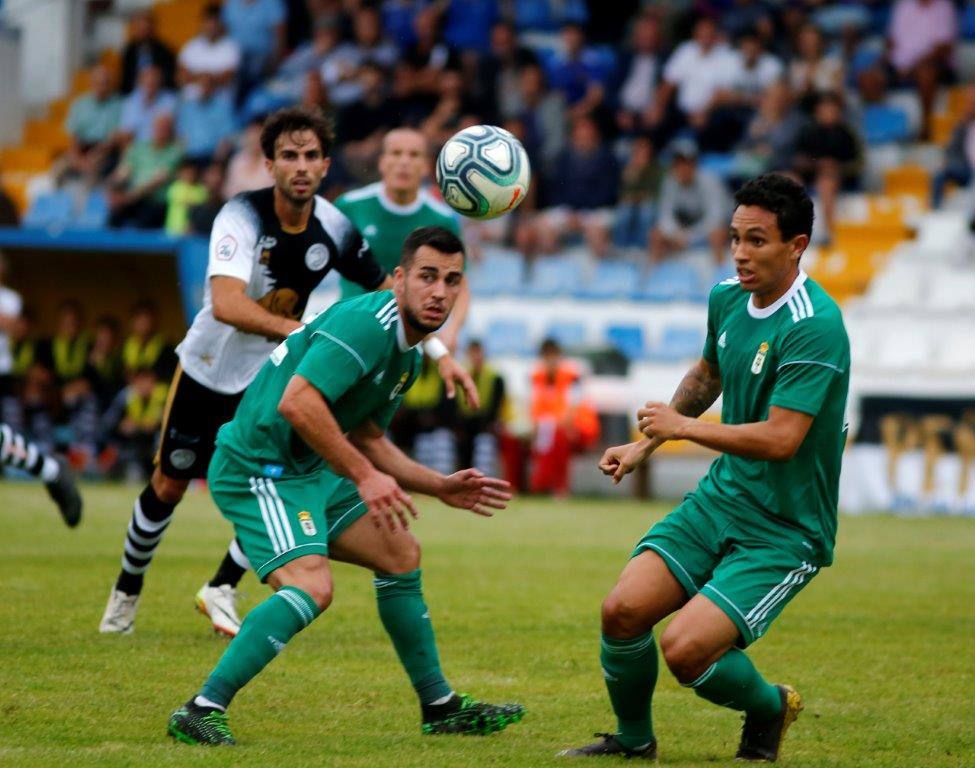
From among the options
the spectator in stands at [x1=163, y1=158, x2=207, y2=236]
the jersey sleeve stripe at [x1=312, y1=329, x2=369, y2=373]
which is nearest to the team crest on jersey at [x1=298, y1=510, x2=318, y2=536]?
the jersey sleeve stripe at [x1=312, y1=329, x2=369, y2=373]

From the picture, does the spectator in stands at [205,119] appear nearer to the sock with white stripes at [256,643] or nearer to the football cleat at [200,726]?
the sock with white stripes at [256,643]

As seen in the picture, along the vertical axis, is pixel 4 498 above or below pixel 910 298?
below

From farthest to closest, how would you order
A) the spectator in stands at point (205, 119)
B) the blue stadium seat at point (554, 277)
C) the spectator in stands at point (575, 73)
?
the spectator in stands at point (205, 119), the spectator in stands at point (575, 73), the blue stadium seat at point (554, 277)

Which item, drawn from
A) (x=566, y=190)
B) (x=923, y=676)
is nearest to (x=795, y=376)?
(x=923, y=676)

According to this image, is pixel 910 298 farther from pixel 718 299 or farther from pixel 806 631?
pixel 718 299

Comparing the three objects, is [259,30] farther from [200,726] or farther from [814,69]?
[200,726]

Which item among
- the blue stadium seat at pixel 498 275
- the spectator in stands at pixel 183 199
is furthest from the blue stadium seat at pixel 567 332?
the spectator in stands at pixel 183 199

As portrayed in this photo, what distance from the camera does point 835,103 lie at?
773 inches

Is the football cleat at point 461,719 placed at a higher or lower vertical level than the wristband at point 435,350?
lower

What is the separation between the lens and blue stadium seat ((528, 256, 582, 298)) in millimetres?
20375

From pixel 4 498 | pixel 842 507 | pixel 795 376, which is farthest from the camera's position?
pixel 842 507

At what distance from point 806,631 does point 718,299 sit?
3439 millimetres

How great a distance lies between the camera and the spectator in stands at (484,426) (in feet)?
60.2

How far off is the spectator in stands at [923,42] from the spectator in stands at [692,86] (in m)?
2.12
